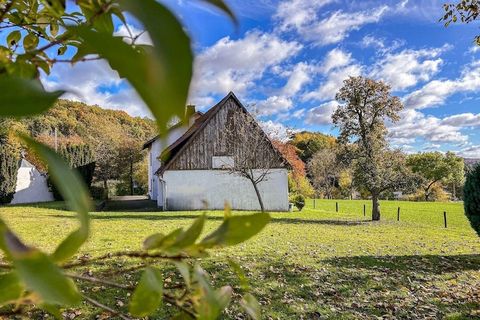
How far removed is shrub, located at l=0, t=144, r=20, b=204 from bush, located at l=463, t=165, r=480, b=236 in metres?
23.4

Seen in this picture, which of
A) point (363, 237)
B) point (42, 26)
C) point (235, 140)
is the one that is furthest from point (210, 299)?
point (235, 140)

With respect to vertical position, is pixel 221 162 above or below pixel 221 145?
below

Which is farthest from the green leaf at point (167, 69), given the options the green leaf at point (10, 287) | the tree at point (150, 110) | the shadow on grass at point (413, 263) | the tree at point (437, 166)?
the tree at point (437, 166)

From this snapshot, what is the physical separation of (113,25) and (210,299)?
0.41 m

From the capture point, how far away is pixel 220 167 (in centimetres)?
2153

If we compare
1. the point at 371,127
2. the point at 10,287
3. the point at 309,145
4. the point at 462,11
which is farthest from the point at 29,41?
the point at 309,145

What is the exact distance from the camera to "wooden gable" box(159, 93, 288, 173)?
2098cm

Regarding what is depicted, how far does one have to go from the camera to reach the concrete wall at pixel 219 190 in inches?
835

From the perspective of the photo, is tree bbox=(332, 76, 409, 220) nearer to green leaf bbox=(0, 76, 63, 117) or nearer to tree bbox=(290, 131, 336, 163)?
green leaf bbox=(0, 76, 63, 117)

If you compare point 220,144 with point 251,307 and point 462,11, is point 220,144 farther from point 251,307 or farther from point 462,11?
point 251,307

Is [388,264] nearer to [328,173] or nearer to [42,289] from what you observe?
[42,289]

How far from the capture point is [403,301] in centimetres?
558

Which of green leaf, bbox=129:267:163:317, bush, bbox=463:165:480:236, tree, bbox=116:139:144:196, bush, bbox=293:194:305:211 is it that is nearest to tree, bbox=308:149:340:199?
tree, bbox=116:139:144:196

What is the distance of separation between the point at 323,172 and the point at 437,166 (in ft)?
72.9
